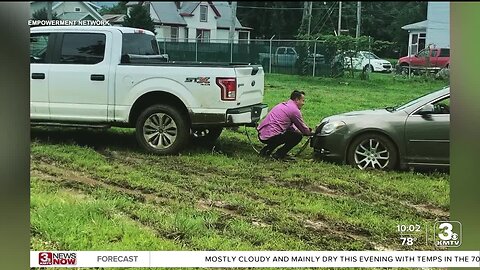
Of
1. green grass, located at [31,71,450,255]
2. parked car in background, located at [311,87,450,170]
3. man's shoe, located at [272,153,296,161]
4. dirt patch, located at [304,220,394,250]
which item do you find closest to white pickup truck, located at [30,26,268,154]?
green grass, located at [31,71,450,255]

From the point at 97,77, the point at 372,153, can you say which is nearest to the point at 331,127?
the point at 372,153

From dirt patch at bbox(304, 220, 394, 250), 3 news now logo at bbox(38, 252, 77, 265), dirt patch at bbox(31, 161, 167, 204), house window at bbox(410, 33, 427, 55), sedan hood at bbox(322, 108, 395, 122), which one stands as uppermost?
house window at bbox(410, 33, 427, 55)

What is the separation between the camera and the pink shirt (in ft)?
12.2

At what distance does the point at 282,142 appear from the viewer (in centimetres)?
383

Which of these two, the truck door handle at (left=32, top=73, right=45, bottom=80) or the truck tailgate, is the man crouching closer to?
the truck tailgate

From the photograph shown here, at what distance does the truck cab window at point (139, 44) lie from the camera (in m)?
3.75

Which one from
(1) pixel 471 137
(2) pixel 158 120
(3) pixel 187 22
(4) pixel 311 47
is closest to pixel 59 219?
(2) pixel 158 120

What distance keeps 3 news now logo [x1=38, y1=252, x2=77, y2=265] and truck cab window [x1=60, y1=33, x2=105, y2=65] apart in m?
1.15

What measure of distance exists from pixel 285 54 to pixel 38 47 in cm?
146

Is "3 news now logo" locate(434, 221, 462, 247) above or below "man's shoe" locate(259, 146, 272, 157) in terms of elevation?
below

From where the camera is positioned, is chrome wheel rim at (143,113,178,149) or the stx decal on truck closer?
the stx decal on truck

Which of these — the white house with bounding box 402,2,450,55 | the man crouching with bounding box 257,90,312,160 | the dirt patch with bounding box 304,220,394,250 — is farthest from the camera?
the man crouching with bounding box 257,90,312,160

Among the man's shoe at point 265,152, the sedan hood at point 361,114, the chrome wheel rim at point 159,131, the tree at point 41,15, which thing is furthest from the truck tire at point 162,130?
the sedan hood at point 361,114

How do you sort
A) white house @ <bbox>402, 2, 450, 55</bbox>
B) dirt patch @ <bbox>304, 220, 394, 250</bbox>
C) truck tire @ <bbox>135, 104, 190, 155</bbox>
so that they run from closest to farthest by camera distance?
white house @ <bbox>402, 2, 450, 55</bbox> → dirt patch @ <bbox>304, 220, 394, 250</bbox> → truck tire @ <bbox>135, 104, 190, 155</bbox>
